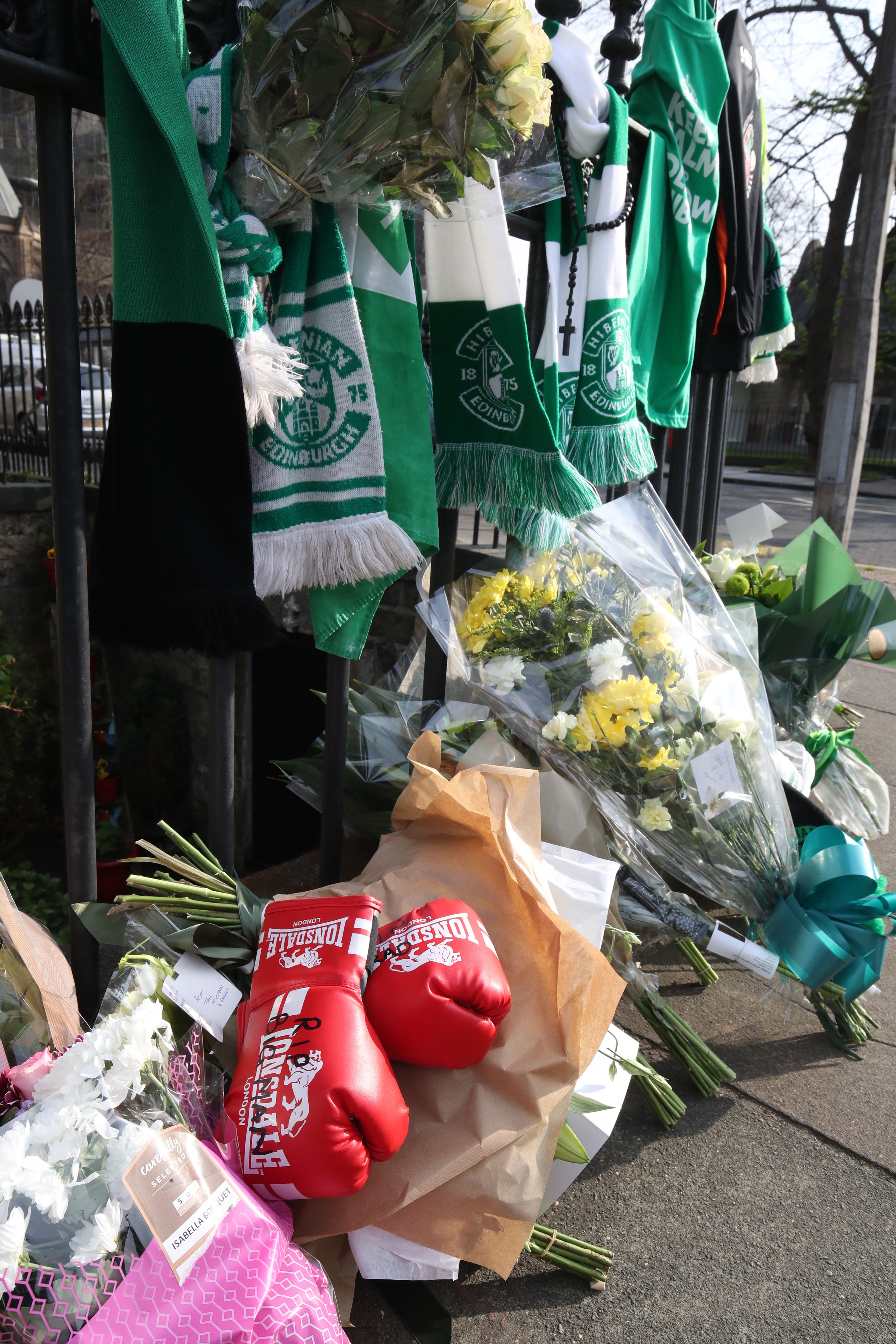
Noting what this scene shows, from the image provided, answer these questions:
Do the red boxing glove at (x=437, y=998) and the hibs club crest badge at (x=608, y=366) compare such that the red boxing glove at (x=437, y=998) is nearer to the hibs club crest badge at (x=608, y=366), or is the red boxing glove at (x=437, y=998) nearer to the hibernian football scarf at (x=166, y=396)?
the hibernian football scarf at (x=166, y=396)

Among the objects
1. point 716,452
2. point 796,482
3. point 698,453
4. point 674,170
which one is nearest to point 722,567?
point 698,453

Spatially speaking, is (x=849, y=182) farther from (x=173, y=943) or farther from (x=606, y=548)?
(x=173, y=943)

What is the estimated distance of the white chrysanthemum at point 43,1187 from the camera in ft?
3.24

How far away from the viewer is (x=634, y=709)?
1941 mm

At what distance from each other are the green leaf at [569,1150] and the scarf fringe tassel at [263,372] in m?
1.25

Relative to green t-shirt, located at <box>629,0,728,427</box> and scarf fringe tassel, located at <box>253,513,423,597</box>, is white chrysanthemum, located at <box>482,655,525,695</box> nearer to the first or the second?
scarf fringe tassel, located at <box>253,513,423,597</box>

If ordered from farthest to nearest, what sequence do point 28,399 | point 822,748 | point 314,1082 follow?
point 28,399, point 822,748, point 314,1082

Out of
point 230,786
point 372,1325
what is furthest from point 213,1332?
point 230,786

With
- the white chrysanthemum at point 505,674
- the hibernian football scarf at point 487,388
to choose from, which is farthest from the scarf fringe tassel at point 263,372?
the white chrysanthemum at point 505,674

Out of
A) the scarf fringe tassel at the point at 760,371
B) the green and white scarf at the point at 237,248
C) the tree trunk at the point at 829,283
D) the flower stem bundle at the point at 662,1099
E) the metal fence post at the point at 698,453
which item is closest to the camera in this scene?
the green and white scarf at the point at 237,248

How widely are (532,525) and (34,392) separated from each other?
26.8 feet

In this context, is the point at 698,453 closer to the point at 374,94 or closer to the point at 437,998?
the point at 374,94

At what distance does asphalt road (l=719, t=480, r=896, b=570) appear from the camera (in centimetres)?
1208

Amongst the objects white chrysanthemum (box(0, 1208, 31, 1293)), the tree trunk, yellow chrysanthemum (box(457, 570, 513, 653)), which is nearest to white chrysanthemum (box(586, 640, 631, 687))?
yellow chrysanthemum (box(457, 570, 513, 653))
